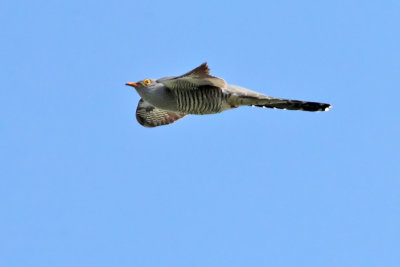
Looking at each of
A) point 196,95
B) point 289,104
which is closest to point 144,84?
point 196,95

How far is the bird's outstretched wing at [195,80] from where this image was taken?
12464 mm

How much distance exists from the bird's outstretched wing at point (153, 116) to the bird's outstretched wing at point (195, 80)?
2081mm

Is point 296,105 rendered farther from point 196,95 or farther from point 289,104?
point 196,95

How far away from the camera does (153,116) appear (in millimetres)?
15695

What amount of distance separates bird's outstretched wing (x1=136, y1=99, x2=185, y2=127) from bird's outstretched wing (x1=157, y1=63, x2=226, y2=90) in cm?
208

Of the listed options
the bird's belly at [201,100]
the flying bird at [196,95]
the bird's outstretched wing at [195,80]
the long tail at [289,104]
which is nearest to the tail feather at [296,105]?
the long tail at [289,104]

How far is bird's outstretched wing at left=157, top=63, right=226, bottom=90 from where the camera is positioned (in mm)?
12464

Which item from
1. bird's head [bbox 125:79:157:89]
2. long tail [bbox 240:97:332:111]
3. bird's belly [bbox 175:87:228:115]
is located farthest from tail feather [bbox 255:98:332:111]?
bird's head [bbox 125:79:157:89]

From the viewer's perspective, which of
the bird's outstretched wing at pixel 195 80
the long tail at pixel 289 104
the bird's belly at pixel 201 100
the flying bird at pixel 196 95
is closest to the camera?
the bird's outstretched wing at pixel 195 80

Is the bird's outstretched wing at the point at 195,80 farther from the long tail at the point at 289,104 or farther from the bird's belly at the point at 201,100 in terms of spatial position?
the long tail at the point at 289,104

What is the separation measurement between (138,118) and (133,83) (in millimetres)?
2285

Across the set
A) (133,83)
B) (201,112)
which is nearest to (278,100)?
(201,112)

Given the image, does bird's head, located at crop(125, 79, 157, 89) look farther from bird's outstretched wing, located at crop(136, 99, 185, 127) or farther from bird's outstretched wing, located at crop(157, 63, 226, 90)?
bird's outstretched wing, located at crop(136, 99, 185, 127)

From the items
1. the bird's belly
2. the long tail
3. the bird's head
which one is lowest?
the bird's belly
